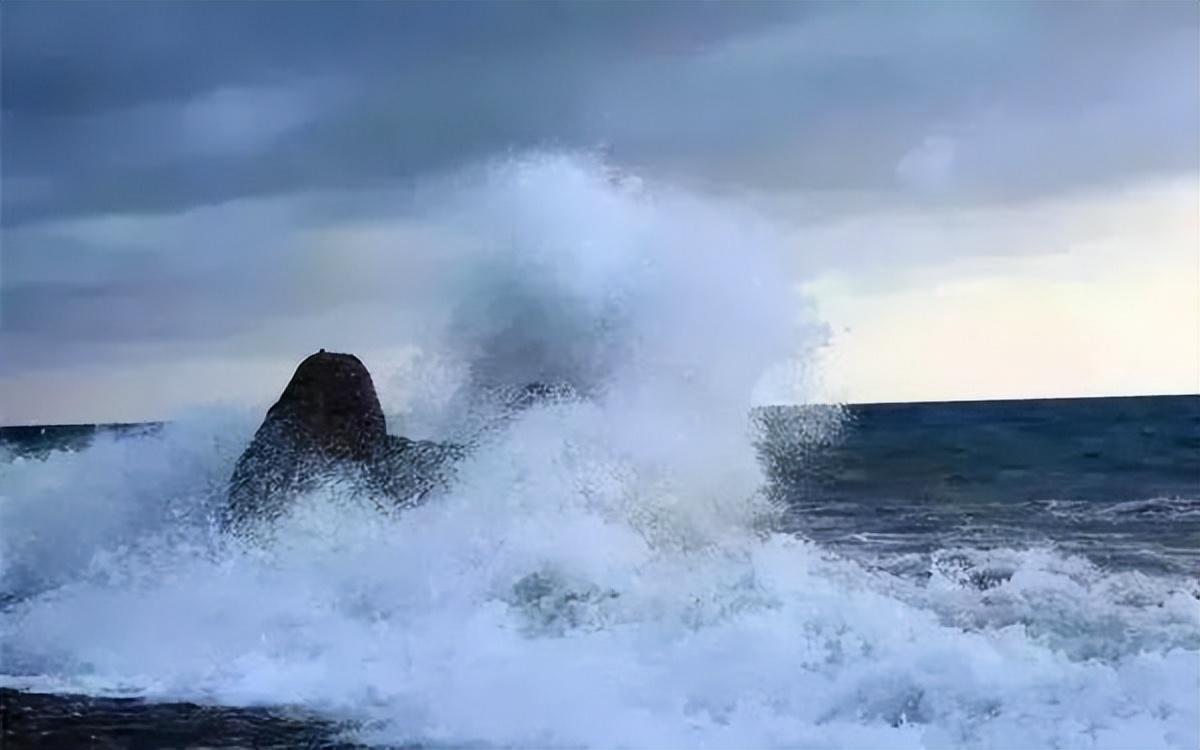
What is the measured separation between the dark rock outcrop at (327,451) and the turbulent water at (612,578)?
0.75ft

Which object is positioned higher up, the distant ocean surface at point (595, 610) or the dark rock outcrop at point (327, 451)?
the dark rock outcrop at point (327, 451)

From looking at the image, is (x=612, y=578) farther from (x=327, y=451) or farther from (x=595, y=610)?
(x=327, y=451)

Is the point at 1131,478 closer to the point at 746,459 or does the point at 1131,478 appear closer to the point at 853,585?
the point at 746,459

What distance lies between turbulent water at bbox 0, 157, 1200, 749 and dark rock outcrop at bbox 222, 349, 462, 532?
229 mm

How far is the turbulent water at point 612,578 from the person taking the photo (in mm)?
5211

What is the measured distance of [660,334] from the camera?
8.98 m

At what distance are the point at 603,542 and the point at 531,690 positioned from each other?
1924 mm

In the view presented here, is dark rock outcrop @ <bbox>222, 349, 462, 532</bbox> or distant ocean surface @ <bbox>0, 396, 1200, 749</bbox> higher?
dark rock outcrop @ <bbox>222, 349, 462, 532</bbox>

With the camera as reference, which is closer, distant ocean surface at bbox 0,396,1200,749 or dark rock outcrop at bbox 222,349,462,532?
distant ocean surface at bbox 0,396,1200,749

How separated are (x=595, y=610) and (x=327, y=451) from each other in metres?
2.98

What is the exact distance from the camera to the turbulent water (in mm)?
5211

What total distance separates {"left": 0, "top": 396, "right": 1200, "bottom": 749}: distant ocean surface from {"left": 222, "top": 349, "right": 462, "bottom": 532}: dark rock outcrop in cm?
30

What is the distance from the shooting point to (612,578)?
6883mm

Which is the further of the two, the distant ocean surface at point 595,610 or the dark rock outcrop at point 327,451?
the dark rock outcrop at point 327,451
